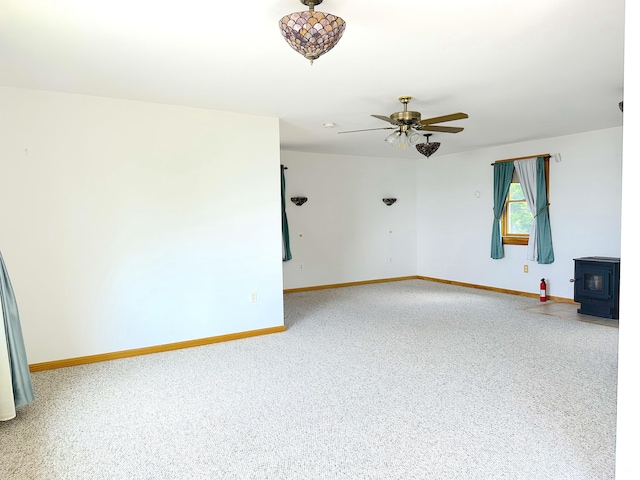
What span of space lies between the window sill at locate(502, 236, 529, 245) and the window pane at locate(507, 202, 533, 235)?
10cm

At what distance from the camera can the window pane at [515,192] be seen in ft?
22.1

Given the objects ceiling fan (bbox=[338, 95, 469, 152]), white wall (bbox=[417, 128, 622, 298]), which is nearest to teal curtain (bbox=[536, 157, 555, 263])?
white wall (bbox=[417, 128, 622, 298])

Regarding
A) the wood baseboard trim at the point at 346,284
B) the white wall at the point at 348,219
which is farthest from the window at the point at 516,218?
the wood baseboard trim at the point at 346,284

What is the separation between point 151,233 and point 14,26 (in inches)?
81.4

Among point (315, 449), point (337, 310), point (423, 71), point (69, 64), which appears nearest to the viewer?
point (315, 449)

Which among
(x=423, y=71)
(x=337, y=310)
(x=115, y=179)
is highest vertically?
(x=423, y=71)

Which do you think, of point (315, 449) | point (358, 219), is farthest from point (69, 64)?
point (358, 219)

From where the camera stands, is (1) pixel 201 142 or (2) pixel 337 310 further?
(2) pixel 337 310

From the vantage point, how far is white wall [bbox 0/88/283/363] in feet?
12.0

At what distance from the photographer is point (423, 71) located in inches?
129

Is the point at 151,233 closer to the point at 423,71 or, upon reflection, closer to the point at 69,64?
the point at 69,64

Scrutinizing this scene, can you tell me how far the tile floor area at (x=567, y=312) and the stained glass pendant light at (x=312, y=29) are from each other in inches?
182

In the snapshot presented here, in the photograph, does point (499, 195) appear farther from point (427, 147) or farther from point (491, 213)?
point (427, 147)

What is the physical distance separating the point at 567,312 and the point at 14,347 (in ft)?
19.2
